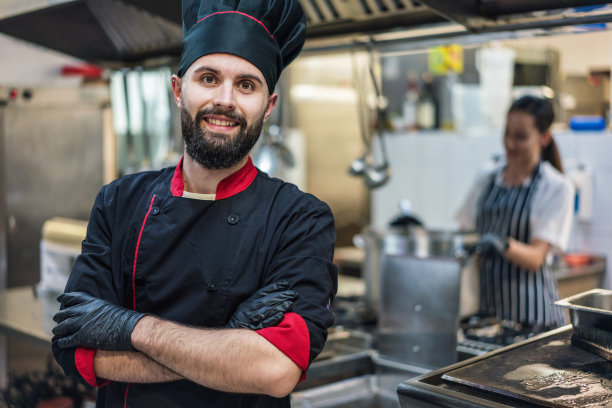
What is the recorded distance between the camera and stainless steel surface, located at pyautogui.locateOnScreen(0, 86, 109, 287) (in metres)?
3.60

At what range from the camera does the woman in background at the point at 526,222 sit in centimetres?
269

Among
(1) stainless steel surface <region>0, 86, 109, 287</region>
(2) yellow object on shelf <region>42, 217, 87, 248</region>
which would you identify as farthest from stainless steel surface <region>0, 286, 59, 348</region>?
(1) stainless steel surface <region>0, 86, 109, 287</region>

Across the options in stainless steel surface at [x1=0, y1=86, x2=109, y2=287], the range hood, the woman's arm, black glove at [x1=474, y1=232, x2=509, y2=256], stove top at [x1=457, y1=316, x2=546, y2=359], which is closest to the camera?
the range hood

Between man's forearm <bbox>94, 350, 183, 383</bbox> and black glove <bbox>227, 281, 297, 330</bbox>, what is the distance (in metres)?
0.17

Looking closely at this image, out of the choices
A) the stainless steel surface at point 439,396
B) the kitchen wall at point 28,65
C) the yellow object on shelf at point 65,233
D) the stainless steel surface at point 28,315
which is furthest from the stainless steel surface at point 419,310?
the kitchen wall at point 28,65

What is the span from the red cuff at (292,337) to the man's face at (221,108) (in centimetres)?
37

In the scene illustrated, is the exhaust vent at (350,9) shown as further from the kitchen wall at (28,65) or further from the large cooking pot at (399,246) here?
the kitchen wall at (28,65)

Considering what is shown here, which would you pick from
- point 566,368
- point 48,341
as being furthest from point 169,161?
point 566,368

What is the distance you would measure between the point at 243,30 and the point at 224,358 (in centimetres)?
69

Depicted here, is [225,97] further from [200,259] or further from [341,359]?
[341,359]

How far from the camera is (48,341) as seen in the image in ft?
7.56

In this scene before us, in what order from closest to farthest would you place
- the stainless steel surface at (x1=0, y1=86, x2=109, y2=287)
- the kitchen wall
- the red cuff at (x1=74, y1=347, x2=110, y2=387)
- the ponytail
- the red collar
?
1. the red cuff at (x1=74, y1=347, x2=110, y2=387)
2. the red collar
3. the ponytail
4. the stainless steel surface at (x1=0, y1=86, x2=109, y2=287)
5. the kitchen wall

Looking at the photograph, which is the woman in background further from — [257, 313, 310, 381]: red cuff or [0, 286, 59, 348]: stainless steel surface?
[0, 286, 59, 348]: stainless steel surface

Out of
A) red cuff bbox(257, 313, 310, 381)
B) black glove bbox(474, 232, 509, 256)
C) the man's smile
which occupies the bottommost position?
red cuff bbox(257, 313, 310, 381)
